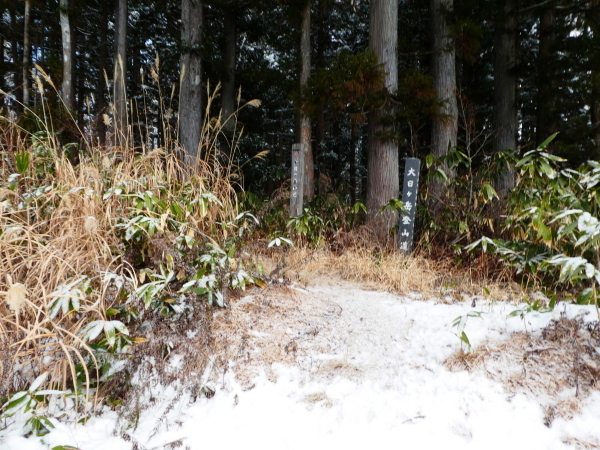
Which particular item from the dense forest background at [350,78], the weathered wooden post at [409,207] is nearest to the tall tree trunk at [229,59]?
the dense forest background at [350,78]

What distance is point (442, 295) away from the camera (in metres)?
2.67

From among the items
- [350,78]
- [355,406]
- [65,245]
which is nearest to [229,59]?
[350,78]

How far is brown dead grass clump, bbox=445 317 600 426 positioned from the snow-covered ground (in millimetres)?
34

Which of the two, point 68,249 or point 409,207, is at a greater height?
point 409,207

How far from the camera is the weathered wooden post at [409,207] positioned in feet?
12.4

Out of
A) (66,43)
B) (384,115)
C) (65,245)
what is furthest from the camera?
(66,43)

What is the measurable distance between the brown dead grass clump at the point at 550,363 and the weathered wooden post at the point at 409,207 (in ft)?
6.42

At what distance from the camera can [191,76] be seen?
634cm

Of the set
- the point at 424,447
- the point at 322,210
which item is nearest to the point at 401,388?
the point at 424,447

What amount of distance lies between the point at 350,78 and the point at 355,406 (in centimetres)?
409

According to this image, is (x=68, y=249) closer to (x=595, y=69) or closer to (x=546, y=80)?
(x=595, y=69)

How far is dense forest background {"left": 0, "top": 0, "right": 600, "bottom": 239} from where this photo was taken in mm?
4504

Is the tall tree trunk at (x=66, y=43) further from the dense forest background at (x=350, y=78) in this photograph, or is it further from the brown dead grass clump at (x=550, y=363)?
the brown dead grass clump at (x=550, y=363)

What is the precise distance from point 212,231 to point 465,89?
894cm
